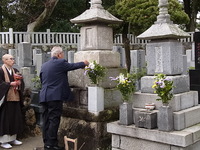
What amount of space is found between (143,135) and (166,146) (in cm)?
34

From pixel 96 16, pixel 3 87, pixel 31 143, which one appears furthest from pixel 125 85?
pixel 31 143

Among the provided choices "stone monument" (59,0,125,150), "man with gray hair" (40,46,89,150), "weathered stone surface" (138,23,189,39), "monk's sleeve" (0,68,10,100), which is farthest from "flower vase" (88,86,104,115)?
"monk's sleeve" (0,68,10,100)

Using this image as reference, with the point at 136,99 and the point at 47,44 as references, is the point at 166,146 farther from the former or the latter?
the point at 47,44

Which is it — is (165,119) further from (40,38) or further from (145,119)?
(40,38)

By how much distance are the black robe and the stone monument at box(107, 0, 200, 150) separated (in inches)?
82.4

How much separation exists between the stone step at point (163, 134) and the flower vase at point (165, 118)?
69 millimetres

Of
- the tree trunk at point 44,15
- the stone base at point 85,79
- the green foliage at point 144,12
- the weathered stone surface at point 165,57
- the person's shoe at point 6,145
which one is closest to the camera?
the weathered stone surface at point 165,57

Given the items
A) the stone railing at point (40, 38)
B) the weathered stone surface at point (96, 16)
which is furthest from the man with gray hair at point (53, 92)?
the stone railing at point (40, 38)

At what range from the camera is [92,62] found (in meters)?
4.54

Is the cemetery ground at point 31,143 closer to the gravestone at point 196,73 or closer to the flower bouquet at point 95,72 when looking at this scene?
the flower bouquet at point 95,72

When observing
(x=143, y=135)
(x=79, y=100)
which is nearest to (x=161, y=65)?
(x=143, y=135)

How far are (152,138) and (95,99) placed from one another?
123cm

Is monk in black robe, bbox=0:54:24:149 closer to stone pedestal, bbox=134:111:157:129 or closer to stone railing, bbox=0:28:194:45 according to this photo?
stone pedestal, bbox=134:111:157:129

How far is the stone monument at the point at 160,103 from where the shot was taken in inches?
143
